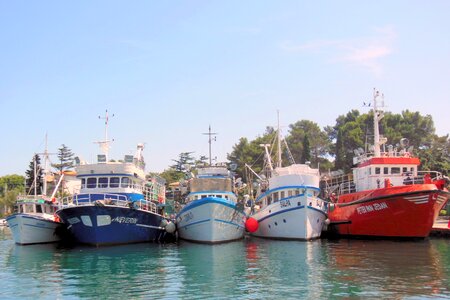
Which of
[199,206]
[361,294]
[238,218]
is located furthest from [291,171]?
[361,294]

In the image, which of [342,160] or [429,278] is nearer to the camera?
[429,278]

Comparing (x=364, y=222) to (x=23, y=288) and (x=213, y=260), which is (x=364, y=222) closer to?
(x=213, y=260)

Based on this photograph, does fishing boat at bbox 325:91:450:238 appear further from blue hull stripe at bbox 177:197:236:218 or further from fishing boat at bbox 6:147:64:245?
fishing boat at bbox 6:147:64:245

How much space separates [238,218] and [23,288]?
17492mm

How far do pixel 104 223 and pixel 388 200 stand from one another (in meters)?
16.7

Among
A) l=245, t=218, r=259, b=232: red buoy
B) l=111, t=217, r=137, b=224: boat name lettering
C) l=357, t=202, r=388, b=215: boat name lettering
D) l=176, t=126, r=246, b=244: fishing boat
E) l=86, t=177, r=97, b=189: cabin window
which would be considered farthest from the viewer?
l=245, t=218, r=259, b=232: red buoy

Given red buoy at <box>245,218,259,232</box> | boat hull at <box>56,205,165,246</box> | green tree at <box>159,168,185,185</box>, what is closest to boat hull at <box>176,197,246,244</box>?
red buoy at <box>245,218,259,232</box>

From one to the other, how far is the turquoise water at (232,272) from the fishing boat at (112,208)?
1232 mm

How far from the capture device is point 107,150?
115 feet

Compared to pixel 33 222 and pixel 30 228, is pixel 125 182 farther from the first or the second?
pixel 30 228

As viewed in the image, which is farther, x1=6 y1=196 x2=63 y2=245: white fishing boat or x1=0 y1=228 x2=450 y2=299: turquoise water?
x1=6 y1=196 x2=63 y2=245: white fishing boat

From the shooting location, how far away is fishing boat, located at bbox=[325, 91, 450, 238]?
94.2ft

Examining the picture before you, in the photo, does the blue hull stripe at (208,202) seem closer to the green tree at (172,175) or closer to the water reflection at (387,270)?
the water reflection at (387,270)

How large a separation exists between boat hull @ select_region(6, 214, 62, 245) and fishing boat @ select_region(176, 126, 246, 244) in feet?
28.5
